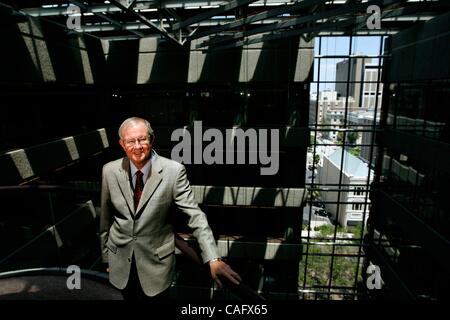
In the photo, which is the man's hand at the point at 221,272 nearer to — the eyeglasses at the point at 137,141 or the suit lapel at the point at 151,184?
the suit lapel at the point at 151,184

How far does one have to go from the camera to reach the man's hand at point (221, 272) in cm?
171

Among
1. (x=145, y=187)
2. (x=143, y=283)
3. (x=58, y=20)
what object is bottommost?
(x=143, y=283)

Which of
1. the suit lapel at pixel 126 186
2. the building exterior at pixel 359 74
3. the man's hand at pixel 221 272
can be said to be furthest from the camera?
the building exterior at pixel 359 74

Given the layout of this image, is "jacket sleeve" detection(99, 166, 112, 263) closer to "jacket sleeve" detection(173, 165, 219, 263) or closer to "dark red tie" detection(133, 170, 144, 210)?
"dark red tie" detection(133, 170, 144, 210)

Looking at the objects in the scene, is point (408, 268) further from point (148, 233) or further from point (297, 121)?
point (148, 233)

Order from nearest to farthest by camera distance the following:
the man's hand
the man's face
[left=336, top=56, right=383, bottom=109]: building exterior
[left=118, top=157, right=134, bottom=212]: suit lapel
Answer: the man's hand
the man's face
[left=118, top=157, right=134, bottom=212]: suit lapel
[left=336, top=56, right=383, bottom=109]: building exterior

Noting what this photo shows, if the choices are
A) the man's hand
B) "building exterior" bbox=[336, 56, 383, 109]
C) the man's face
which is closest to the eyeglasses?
the man's face

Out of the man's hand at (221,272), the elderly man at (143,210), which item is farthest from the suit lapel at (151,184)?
the man's hand at (221,272)

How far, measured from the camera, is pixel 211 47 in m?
11.3

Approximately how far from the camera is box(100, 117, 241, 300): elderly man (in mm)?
2217

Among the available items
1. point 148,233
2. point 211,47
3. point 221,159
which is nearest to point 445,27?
point 211,47

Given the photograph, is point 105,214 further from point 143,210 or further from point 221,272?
point 221,272
